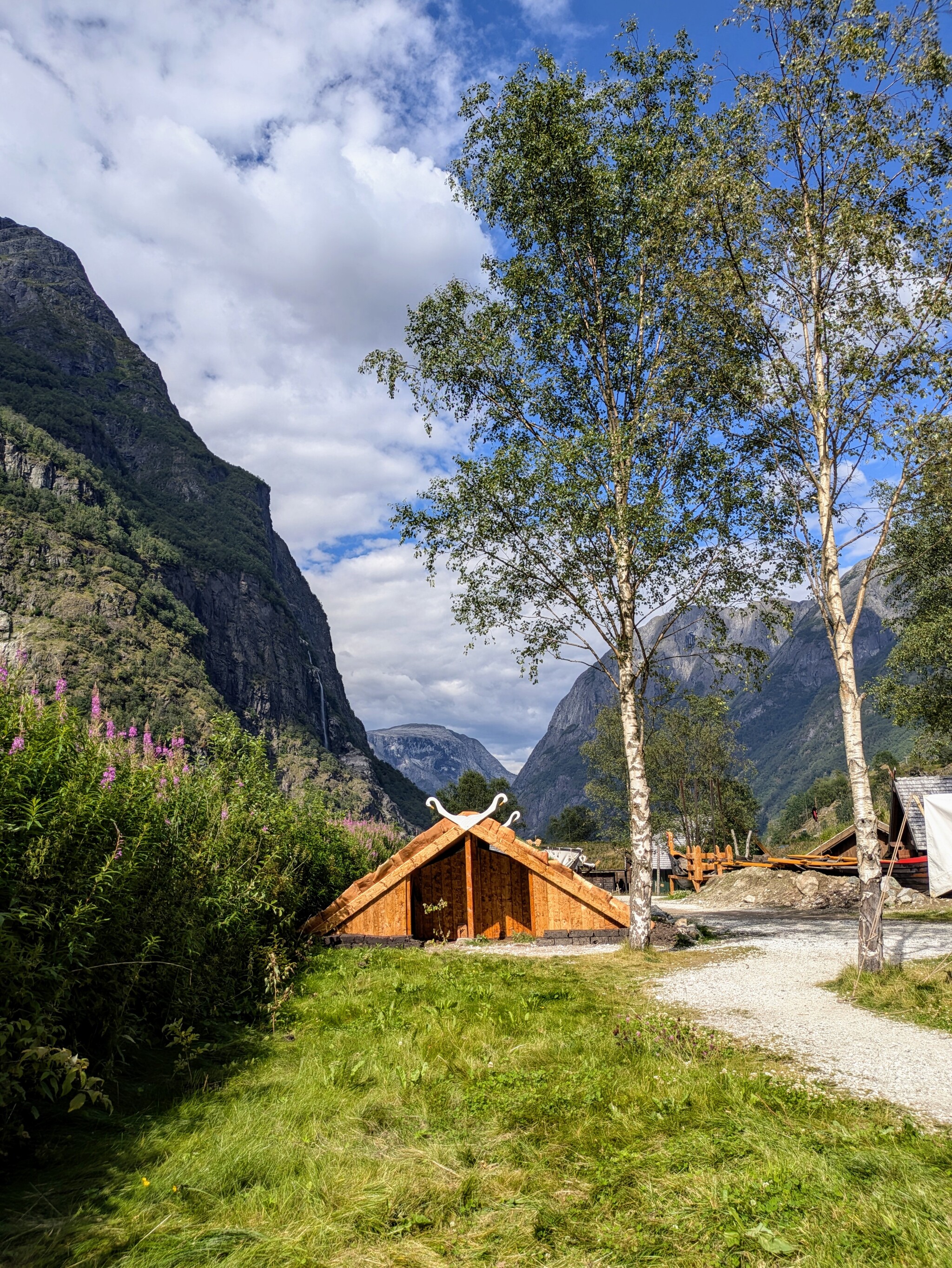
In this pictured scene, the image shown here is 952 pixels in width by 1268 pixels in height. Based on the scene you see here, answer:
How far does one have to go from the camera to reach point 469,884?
45.2 ft

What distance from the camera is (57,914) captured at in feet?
16.3

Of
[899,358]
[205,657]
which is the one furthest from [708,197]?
[205,657]

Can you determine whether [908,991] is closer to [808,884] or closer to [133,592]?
[808,884]

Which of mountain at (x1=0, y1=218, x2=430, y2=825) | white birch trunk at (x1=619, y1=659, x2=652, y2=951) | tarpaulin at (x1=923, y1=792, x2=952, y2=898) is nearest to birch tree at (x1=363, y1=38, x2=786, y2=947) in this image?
white birch trunk at (x1=619, y1=659, x2=652, y2=951)

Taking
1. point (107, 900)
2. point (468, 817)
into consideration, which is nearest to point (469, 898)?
point (468, 817)

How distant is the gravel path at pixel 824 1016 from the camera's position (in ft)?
18.0

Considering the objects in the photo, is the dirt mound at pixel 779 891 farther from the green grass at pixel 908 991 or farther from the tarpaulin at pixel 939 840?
the green grass at pixel 908 991

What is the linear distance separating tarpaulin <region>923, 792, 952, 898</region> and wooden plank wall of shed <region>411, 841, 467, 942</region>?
15389mm

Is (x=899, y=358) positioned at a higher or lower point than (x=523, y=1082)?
higher

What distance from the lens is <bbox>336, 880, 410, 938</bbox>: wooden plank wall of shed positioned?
1252cm

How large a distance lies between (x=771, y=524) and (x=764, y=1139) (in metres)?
10.3

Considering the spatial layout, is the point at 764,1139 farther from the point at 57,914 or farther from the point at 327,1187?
the point at 57,914

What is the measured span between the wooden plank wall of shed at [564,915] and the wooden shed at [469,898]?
1 centimetres

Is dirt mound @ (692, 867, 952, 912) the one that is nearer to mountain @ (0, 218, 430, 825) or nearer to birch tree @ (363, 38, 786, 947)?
birch tree @ (363, 38, 786, 947)
